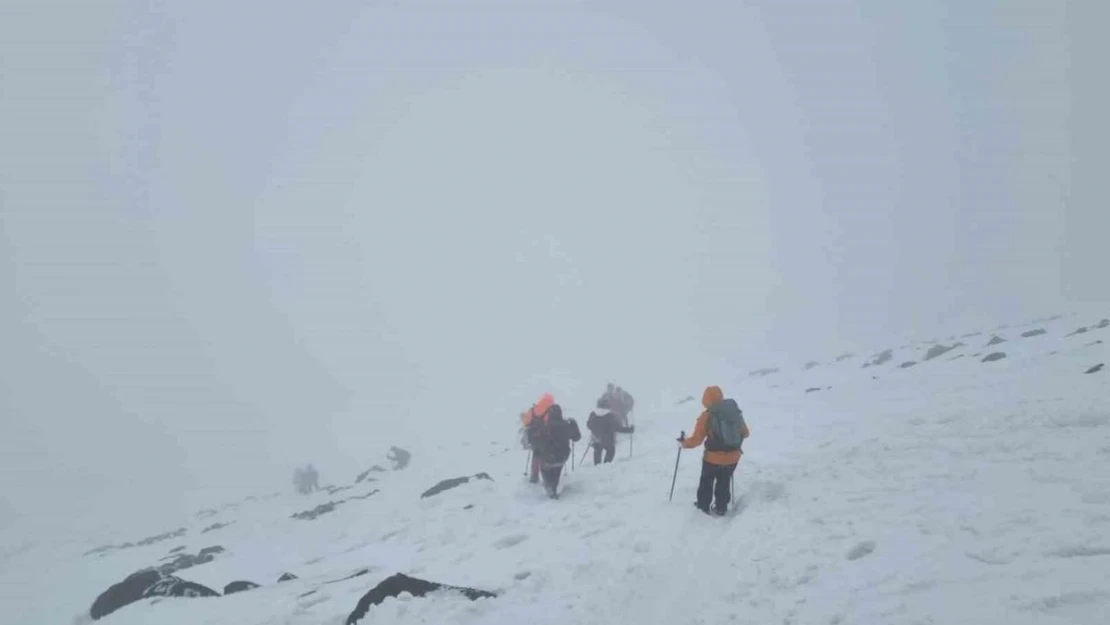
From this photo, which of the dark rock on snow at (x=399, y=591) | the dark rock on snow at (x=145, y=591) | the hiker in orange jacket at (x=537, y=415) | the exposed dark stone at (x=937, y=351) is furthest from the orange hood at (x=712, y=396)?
the exposed dark stone at (x=937, y=351)

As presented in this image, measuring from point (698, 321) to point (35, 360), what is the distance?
647 feet

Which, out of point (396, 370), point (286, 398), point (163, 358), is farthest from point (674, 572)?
point (163, 358)

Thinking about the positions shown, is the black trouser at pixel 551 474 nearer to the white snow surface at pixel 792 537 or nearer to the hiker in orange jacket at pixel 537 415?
the hiker in orange jacket at pixel 537 415

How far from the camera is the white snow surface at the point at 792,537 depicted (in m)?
6.83

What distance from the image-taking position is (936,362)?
24.1 meters

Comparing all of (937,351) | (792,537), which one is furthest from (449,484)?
(937,351)

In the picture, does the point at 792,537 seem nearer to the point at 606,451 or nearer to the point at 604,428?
the point at 604,428

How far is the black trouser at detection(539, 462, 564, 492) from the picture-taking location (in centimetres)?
1445

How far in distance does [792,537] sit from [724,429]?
228 centimetres

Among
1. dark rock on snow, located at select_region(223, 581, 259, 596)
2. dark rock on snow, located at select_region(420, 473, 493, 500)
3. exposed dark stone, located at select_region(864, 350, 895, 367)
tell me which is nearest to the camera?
dark rock on snow, located at select_region(223, 581, 259, 596)

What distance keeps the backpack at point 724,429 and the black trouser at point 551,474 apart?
4.56m

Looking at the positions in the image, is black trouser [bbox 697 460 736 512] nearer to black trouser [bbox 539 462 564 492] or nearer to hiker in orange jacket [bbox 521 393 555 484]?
black trouser [bbox 539 462 564 492]

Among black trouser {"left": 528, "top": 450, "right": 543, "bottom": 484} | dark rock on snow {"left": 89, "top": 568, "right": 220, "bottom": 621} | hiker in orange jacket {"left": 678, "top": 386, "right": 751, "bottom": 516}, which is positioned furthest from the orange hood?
dark rock on snow {"left": 89, "top": 568, "right": 220, "bottom": 621}

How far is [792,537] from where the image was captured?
351 inches
